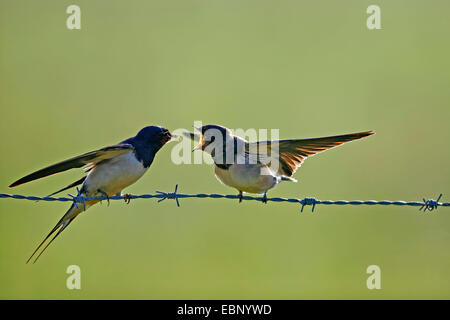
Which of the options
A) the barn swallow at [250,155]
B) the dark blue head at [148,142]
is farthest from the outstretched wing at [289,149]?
the dark blue head at [148,142]

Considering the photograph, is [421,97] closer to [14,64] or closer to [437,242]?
[437,242]

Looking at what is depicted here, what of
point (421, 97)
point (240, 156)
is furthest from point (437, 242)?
point (240, 156)

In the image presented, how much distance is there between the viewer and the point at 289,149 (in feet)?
21.6

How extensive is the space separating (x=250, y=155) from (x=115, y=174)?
1299 millimetres

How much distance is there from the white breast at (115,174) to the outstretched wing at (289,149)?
1112 mm

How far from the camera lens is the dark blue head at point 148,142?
21.9ft

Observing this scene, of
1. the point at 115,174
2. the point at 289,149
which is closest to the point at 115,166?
the point at 115,174

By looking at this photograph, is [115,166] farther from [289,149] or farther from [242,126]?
[242,126]

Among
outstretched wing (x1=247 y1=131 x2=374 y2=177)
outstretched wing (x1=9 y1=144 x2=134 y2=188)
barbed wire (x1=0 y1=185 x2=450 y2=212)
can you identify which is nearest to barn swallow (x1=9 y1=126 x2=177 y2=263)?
outstretched wing (x1=9 y1=144 x2=134 y2=188)

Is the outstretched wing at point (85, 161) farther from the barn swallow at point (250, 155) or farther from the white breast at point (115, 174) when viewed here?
the barn swallow at point (250, 155)

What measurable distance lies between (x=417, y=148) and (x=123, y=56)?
27.4 feet

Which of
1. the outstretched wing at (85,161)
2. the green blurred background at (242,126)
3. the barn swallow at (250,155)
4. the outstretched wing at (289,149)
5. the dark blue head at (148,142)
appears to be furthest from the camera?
the green blurred background at (242,126)

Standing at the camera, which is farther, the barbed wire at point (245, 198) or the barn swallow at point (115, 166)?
the barn swallow at point (115, 166)

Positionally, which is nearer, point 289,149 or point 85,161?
point 85,161
